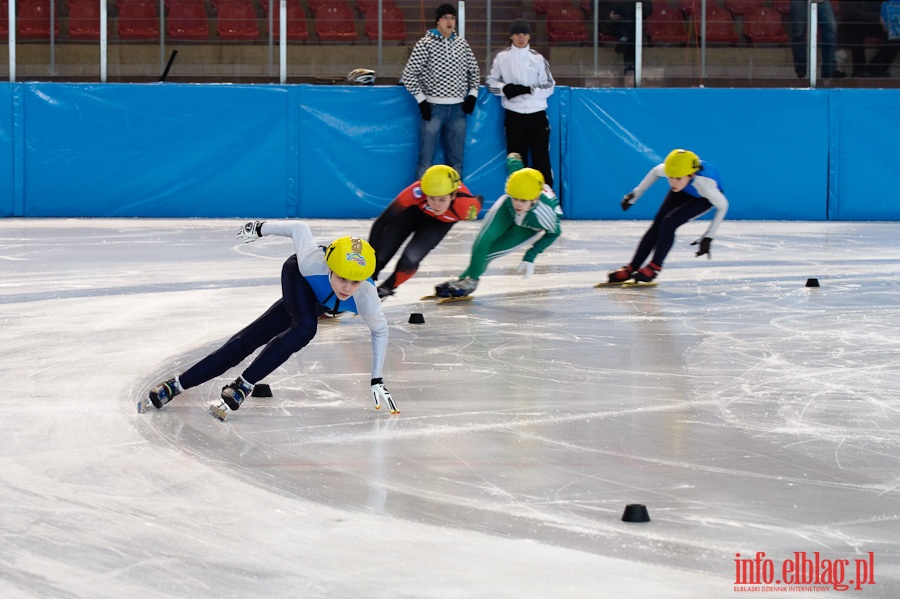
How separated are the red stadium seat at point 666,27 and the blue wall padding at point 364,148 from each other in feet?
1.86

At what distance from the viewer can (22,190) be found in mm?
13109

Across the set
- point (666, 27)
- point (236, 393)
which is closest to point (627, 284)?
point (236, 393)

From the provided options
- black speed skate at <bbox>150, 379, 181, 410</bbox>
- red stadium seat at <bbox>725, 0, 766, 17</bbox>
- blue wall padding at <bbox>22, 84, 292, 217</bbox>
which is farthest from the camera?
red stadium seat at <bbox>725, 0, 766, 17</bbox>

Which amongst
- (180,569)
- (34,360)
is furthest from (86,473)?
(34,360)

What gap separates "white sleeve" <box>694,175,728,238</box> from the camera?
865 cm

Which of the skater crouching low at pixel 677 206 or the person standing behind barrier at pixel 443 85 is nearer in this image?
the skater crouching low at pixel 677 206

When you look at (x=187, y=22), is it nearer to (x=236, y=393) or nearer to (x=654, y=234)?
(x=654, y=234)

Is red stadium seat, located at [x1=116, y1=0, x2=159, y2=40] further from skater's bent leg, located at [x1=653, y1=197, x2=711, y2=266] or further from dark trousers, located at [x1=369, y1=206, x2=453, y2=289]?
skater's bent leg, located at [x1=653, y1=197, x2=711, y2=266]

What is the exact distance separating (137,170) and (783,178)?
22.5 feet

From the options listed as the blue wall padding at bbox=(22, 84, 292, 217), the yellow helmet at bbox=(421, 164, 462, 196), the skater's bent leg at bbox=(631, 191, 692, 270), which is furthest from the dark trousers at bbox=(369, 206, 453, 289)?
the blue wall padding at bbox=(22, 84, 292, 217)

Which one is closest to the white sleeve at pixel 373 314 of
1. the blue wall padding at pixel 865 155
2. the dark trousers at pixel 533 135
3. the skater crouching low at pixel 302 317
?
the skater crouching low at pixel 302 317

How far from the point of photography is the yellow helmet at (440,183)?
716 cm

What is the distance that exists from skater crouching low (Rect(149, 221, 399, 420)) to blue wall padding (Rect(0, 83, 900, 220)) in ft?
27.9

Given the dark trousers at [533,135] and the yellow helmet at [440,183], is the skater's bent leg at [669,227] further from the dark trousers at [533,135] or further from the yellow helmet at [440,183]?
the dark trousers at [533,135]
